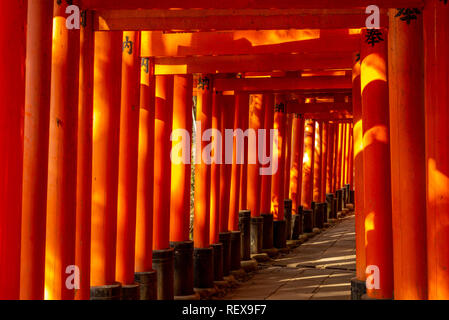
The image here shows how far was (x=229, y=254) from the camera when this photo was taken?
49.2 ft

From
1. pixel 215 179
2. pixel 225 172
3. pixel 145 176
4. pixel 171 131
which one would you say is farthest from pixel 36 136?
pixel 225 172

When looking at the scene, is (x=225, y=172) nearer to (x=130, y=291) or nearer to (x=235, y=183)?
(x=235, y=183)

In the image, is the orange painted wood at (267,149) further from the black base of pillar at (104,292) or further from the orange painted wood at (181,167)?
the black base of pillar at (104,292)

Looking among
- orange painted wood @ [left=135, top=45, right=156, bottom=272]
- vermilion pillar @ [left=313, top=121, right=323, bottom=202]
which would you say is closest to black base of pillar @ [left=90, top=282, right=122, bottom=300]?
orange painted wood @ [left=135, top=45, right=156, bottom=272]

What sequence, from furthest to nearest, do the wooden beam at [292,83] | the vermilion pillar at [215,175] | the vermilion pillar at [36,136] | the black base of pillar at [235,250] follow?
the black base of pillar at [235,250] → the vermilion pillar at [215,175] → the wooden beam at [292,83] → the vermilion pillar at [36,136]

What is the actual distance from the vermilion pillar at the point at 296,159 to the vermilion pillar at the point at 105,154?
12.4 m

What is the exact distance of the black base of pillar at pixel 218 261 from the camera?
14.1 m

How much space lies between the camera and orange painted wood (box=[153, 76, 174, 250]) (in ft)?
37.8

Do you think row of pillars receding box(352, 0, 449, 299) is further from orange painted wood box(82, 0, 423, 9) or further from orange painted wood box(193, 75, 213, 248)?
orange painted wood box(193, 75, 213, 248)

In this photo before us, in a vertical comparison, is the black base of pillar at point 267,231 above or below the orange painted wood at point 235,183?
below

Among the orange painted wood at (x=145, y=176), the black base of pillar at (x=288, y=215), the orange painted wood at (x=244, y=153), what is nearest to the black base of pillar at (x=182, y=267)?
the orange painted wood at (x=145, y=176)

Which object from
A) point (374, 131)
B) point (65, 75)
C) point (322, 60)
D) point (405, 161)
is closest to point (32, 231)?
point (65, 75)

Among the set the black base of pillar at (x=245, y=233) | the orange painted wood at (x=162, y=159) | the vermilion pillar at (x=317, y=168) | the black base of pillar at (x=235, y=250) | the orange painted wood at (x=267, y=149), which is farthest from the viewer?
the vermilion pillar at (x=317, y=168)
